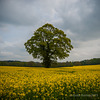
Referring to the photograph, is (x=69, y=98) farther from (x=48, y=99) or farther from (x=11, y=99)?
(x=11, y=99)

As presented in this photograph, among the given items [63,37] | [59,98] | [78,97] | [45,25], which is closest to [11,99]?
[59,98]

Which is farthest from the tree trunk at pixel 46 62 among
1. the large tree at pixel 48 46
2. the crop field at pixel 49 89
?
the crop field at pixel 49 89

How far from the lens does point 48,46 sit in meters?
34.2

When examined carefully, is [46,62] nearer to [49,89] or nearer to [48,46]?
[48,46]

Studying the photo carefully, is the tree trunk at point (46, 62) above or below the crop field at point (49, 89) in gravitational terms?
above

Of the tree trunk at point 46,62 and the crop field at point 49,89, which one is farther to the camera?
the tree trunk at point 46,62

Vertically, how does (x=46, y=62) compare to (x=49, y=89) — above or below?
above

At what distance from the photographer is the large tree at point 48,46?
1300 inches

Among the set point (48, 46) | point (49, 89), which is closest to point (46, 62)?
point (48, 46)

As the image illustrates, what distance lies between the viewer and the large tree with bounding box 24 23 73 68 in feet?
108

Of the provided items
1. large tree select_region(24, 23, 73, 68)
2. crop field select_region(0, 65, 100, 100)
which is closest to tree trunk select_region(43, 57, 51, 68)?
large tree select_region(24, 23, 73, 68)

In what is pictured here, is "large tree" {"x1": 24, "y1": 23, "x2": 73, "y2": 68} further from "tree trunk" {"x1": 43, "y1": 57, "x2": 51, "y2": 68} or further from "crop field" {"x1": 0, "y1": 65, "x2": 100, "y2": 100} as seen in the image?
"crop field" {"x1": 0, "y1": 65, "x2": 100, "y2": 100}

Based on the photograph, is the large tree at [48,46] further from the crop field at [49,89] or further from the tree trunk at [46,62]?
the crop field at [49,89]

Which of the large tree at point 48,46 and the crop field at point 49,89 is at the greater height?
the large tree at point 48,46
